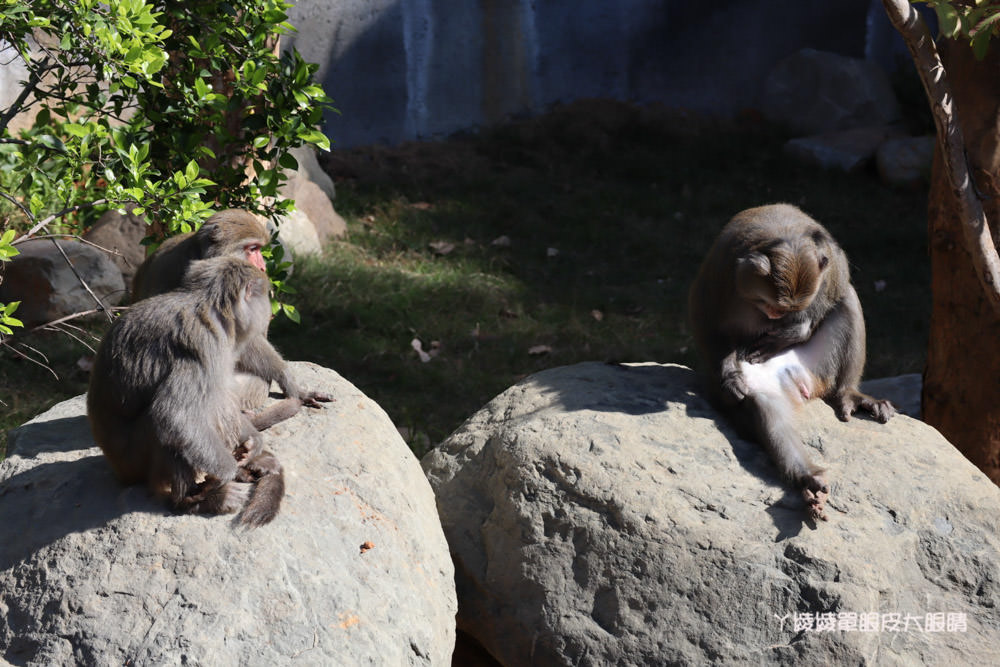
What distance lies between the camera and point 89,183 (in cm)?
482

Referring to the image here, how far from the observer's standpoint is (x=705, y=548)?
4035 mm

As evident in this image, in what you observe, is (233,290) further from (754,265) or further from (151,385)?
(754,265)

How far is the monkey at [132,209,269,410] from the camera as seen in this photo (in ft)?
Answer: 16.0

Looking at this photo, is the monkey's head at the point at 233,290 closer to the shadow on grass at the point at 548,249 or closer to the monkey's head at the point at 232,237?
the monkey's head at the point at 232,237

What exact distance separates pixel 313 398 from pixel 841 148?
389 inches

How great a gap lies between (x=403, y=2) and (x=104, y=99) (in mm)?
6863

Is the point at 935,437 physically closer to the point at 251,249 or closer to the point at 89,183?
the point at 251,249

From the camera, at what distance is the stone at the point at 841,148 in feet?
40.0

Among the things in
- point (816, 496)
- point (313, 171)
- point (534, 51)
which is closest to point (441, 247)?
point (313, 171)

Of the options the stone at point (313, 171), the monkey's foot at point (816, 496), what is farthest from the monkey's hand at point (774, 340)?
the stone at point (313, 171)

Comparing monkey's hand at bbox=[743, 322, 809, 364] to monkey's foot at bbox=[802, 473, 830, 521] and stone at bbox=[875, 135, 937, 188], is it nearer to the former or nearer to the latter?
monkey's foot at bbox=[802, 473, 830, 521]

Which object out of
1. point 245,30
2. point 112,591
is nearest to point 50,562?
point 112,591

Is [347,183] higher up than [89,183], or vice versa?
[89,183]

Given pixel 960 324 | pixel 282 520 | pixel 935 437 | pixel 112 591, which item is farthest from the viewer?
pixel 960 324
